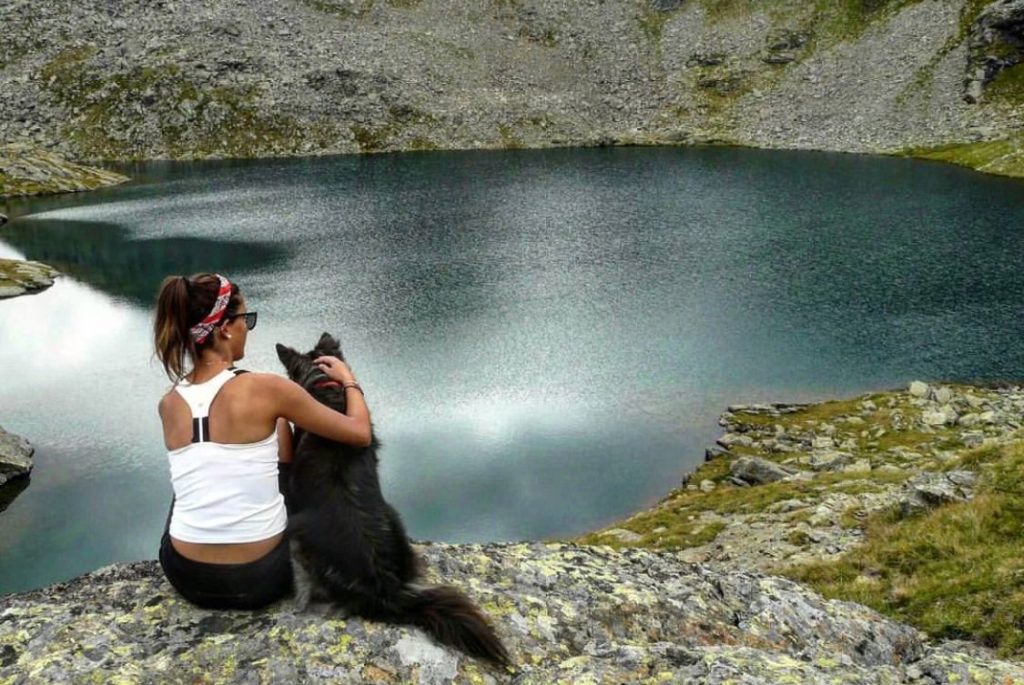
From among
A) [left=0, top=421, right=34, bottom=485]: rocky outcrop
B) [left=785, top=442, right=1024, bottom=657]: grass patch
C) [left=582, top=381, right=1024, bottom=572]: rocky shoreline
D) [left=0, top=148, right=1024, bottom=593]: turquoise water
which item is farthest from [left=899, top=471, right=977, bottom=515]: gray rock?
[left=0, top=421, right=34, bottom=485]: rocky outcrop

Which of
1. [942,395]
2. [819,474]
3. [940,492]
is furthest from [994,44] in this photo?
[940,492]

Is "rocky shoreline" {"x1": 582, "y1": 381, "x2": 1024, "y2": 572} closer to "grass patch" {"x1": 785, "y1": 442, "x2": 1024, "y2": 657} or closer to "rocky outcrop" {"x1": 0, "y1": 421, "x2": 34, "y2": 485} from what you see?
"grass patch" {"x1": 785, "y1": 442, "x2": 1024, "y2": 657}

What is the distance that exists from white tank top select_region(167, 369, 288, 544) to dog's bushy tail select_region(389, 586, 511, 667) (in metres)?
1.34

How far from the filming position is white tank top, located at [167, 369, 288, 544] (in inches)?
226

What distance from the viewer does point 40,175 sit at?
314 feet

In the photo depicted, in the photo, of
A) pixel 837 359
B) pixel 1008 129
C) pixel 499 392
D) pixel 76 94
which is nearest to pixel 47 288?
pixel 499 392

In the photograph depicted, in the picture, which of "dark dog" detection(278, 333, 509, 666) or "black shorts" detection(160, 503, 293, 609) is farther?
"black shorts" detection(160, 503, 293, 609)

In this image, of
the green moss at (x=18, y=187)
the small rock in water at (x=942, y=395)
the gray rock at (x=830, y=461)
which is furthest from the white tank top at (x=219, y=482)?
the green moss at (x=18, y=187)

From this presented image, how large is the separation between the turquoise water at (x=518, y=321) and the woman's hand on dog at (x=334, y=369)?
3906mm

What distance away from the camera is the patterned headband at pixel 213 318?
19.0ft

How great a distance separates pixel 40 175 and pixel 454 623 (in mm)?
111396

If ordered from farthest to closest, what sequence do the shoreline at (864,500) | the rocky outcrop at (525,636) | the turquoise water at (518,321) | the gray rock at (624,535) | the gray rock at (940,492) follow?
1. the turquoise water at (518,321)
2. the gray rock at (624,535)
3. the gray rock at (940,492)
4. the shoreline at (864,500)
5. the rocky outcrop at (525,636)

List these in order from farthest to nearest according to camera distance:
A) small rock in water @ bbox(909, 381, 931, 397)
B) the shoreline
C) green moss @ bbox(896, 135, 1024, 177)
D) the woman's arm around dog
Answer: green moss @ bbox(896, 135, 1024, 177), small rock in water @ bbox(909, 381, 931, 397), the shoreline, the woman's arm around dog

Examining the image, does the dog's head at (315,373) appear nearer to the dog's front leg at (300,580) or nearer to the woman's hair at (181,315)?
the woman's hair at (181,315)
